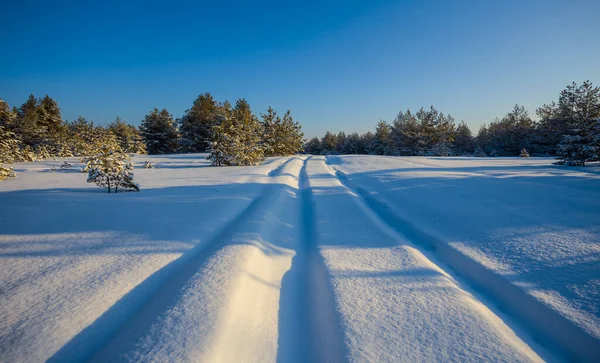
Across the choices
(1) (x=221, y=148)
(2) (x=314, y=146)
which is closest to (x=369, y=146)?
(2) (x=314, y=146)

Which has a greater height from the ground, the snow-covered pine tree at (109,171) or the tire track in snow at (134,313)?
the snow-covered pine tree at (109,171)

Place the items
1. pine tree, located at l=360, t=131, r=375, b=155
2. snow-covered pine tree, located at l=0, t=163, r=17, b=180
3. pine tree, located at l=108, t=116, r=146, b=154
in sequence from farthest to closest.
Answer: pine tree, located at l=360, t=131, r=375, b=155 → pine tree, located at l=108, t=116, r=146, b=154 → snow-covered pine tree, located at l=0, t=163, r=17, b=180

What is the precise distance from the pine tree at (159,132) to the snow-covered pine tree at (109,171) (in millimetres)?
32659

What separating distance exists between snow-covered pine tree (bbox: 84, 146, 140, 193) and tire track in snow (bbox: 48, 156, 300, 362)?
16.7 feet

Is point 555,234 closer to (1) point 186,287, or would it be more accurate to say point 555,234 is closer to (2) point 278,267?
(2) point 278,267

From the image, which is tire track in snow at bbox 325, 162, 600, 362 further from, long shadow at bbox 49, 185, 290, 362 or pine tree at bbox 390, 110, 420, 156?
pine tree at bbox 390, 110, 420, 156

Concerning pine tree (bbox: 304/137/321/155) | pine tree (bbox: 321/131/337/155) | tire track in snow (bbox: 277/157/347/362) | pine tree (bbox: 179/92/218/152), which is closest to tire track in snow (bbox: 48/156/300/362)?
tire track in snow (bbox: 277/157/347/362)

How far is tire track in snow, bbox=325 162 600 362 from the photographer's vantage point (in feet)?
6.04

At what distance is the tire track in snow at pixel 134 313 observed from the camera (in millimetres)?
1710

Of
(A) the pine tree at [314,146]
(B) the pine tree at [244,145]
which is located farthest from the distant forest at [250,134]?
(A) the pine tree at [314,146]

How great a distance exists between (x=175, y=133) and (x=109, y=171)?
34037 mm

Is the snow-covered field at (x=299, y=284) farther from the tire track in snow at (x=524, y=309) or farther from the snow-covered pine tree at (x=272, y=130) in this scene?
the snow-covered pine tree at (x=272, y=130)

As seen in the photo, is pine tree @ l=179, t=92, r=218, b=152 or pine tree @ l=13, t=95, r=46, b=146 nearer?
pine tree @ l=13, t=95, r=46, b=146

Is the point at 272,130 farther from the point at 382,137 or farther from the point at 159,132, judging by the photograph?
the point at 382,137
